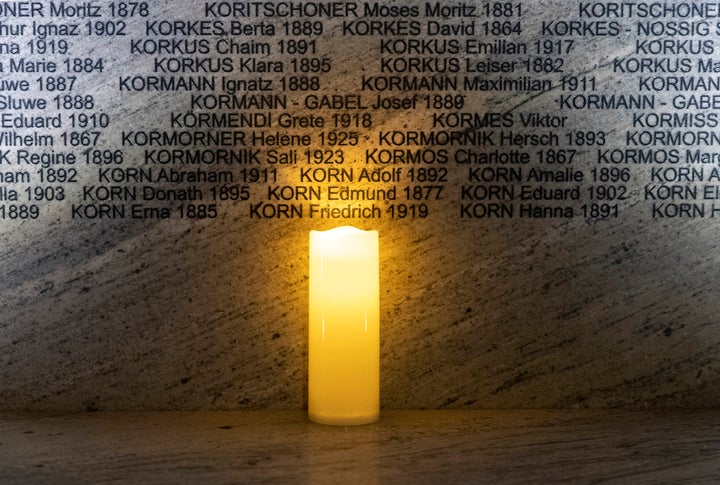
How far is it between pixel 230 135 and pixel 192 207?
0.31 m

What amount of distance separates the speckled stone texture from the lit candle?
24 centimetres

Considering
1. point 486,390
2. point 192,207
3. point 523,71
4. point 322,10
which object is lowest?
point 486,390

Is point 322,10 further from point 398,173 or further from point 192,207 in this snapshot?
point 192,207

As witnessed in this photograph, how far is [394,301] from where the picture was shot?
3.25 metres

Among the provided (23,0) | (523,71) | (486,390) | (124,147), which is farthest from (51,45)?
(486,390)

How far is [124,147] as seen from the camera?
126 inches

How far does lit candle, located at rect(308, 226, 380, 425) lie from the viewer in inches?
117

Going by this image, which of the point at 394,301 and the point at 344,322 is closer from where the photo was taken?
the point at 344,322

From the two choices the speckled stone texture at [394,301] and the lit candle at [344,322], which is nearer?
the lit candle at [344,322]

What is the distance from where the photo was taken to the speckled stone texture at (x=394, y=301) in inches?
127

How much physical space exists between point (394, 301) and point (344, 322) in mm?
339

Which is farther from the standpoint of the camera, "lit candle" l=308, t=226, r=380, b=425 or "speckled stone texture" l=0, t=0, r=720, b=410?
"speckled stone texture" l=0, t=0, r=720, b=410

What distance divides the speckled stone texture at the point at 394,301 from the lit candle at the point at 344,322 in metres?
0.24

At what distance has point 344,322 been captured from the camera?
298 cm
